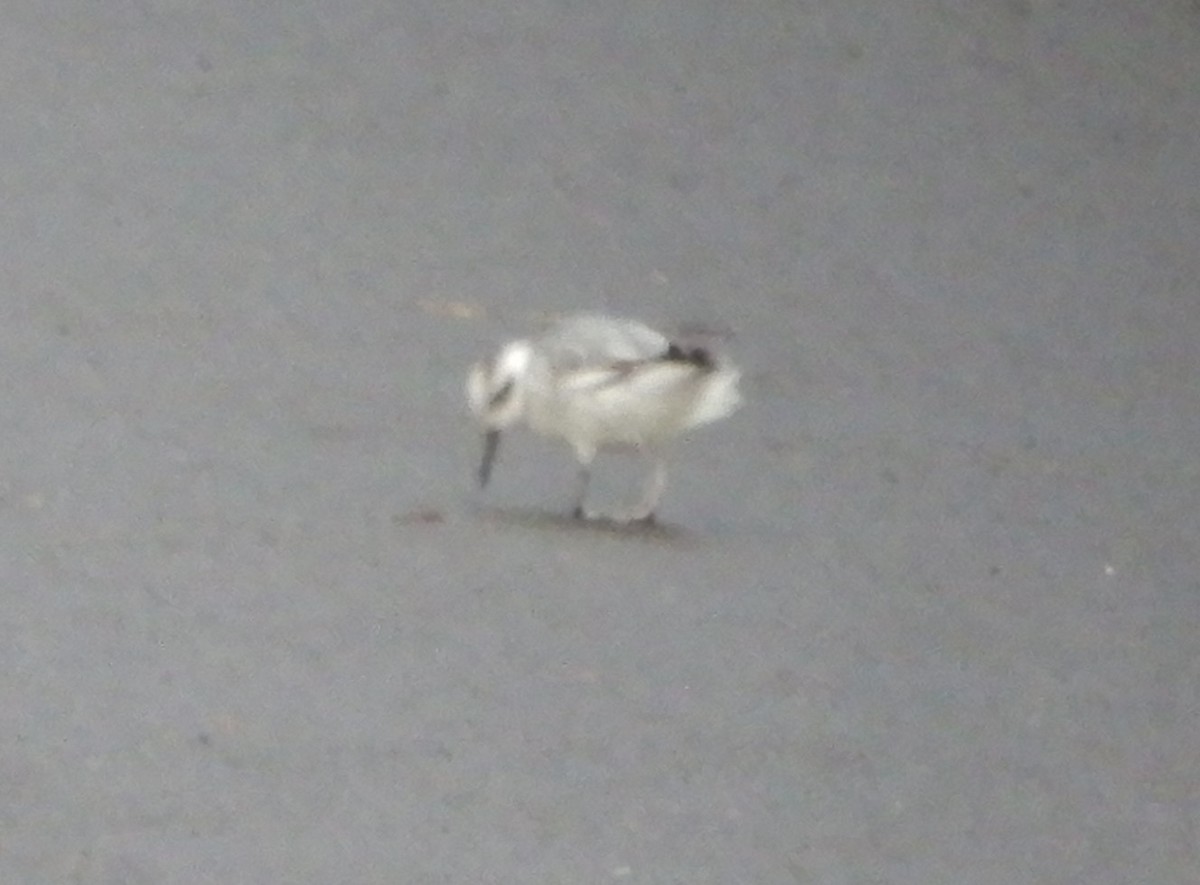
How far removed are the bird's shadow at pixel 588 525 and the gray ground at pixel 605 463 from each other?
25 mm

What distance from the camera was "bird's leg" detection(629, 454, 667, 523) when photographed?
28.1 ft

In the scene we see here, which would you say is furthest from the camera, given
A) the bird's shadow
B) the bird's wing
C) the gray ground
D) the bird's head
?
the bird's head

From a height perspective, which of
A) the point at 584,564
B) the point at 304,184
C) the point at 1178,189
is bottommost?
the point at 584,564

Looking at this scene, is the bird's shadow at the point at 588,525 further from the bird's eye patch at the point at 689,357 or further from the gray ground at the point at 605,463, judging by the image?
the bird's eye patch at the point at 689,357

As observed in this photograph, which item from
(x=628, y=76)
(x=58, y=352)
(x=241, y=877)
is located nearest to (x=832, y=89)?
(x=628, y=76)

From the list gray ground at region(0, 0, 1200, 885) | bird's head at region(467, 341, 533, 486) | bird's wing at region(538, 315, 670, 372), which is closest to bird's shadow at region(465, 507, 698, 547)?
gray ground at region(0, 0, 1200, 885)

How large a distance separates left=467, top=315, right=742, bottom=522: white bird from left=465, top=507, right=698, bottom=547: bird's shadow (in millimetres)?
44

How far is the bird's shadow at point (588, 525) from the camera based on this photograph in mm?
8375

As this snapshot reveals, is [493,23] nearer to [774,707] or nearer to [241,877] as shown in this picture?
[774,707]

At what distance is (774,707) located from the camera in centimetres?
727

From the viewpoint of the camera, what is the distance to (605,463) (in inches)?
360

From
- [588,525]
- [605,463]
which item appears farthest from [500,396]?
[605,463]

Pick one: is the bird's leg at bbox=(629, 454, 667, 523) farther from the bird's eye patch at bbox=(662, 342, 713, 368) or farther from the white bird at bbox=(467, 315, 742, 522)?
the bird's eye patch at bbox=(662, 342, 713, 368)

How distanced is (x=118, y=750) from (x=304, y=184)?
4503 millimetres
